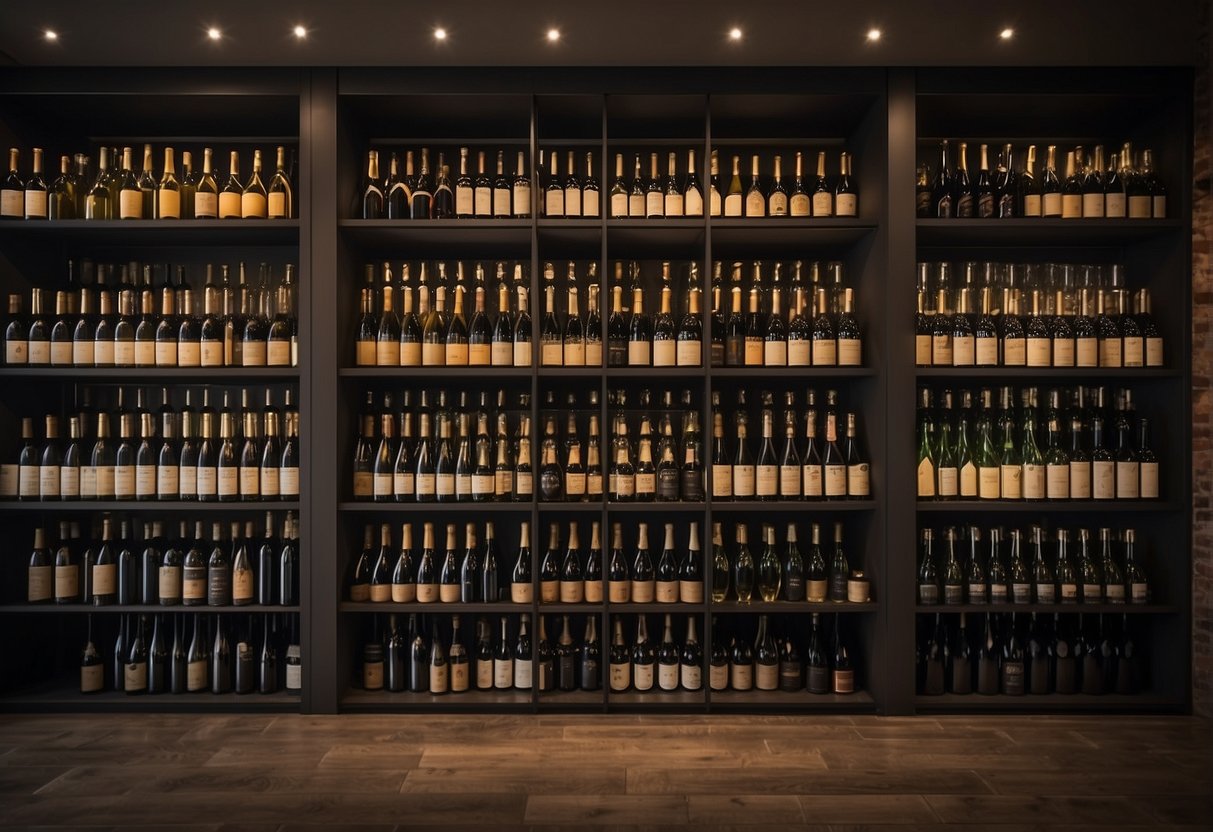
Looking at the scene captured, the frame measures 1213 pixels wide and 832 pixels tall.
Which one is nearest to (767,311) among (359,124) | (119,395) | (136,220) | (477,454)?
(477,454)

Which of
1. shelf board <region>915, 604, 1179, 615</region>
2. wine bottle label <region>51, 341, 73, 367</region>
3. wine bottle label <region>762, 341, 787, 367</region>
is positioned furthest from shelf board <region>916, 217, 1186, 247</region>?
wine bottle label <region>51, 341, 73, 367</region>

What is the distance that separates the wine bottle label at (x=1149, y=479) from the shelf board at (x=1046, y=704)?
0.72 metres

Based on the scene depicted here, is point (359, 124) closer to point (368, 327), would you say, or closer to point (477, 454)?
point (368, 327)

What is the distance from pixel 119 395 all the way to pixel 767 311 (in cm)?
252

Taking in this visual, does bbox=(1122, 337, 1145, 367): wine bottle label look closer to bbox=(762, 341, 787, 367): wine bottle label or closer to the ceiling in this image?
the ceiling

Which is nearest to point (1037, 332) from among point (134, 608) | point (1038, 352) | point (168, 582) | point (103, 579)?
point (1038, 352)

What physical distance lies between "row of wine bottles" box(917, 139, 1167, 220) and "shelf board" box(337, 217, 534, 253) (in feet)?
4.85

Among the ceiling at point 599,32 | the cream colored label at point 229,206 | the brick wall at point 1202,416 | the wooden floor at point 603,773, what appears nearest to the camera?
the wooden floor at point 603,773

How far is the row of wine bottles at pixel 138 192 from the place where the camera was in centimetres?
297

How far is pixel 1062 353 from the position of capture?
2.94 metres

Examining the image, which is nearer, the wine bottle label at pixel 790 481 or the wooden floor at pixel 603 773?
the wooden floor at pixel 603 773

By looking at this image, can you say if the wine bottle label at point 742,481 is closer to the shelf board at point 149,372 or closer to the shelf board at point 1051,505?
the shelf board at point 1051,505

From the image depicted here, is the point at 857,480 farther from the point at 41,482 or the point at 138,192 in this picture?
the point at 41,482

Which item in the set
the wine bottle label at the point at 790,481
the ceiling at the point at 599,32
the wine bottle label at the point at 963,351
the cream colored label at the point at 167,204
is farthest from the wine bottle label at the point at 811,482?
the cream colored label at the point at 167,204
